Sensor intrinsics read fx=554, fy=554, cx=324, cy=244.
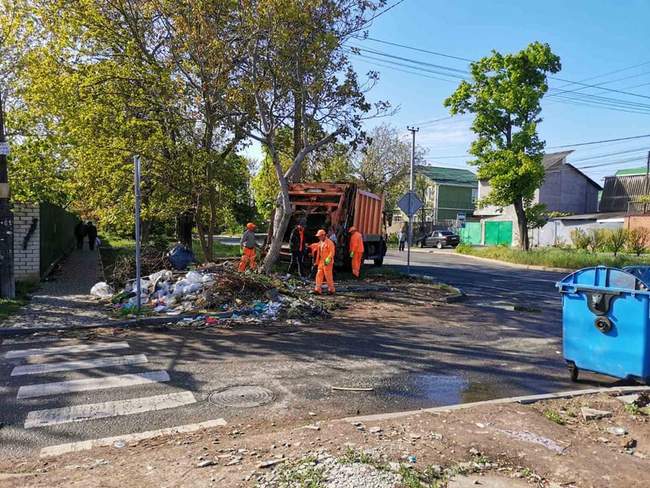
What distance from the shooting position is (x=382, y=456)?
3852 mm

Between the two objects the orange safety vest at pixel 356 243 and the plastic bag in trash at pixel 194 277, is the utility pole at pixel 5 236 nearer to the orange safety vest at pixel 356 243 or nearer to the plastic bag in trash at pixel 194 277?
the plastic bag in trash at pixel 194 277

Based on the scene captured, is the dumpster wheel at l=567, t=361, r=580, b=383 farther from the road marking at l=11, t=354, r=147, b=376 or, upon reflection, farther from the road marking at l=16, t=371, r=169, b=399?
the road marking at l=11, t=354, r=147, b=376

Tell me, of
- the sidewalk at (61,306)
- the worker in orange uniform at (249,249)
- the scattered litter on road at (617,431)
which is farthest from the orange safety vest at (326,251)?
the scattered litter on road at (617,431)

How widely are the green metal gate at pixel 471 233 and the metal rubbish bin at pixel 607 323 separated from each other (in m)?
41.4

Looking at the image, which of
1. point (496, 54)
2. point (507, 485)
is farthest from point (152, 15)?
point (496, 54)

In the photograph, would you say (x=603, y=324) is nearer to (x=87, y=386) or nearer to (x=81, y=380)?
(x=87, y=386)

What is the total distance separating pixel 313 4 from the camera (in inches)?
506

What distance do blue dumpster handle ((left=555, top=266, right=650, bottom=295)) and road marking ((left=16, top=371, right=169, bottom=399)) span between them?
4.71 m

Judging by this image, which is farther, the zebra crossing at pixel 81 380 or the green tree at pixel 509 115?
the green tree at pixel 509 115

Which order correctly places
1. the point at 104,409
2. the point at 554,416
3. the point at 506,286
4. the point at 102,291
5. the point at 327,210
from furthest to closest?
the point at 506,286 < the point at 327,210 < the point at 102,291 < the point at 104,409 < the point at 554,416

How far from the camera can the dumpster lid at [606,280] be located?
5888 mm

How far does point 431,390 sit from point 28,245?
1128 centimetres

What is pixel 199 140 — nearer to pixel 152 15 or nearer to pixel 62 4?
pixel 152 15

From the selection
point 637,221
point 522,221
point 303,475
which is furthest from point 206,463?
point 637,221
